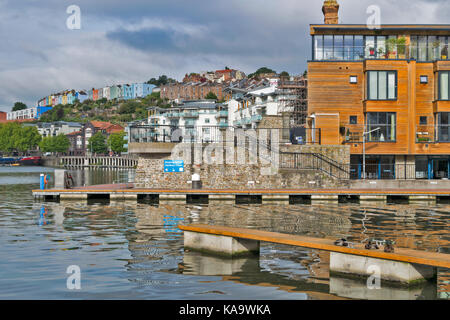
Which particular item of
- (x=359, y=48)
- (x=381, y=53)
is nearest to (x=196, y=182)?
(x=359, y=48)

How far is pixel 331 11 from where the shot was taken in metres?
50.4

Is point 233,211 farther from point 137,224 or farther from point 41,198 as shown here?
point 41,198

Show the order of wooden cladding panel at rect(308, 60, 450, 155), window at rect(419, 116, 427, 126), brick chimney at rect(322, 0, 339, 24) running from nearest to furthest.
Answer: wooden cladding panel at rect(308, 60, 450, 155), window at rect(419, 116, 427, 126), brick chimney at rect(322, 0, 339, 24)

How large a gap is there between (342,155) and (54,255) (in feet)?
96.9

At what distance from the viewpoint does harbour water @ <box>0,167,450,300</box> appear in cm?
A: 1298

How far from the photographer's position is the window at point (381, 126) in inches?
1775

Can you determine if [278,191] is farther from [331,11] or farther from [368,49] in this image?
[331,11]

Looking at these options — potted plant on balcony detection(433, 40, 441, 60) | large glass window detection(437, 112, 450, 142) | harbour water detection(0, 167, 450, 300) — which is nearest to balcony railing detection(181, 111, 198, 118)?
potted plant on balcony detection(433, 40, 441, 60)

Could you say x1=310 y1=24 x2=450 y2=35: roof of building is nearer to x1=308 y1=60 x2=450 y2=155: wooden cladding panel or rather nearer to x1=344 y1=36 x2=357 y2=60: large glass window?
x1=344 y1=36 x2=357 y2=60: large glass window

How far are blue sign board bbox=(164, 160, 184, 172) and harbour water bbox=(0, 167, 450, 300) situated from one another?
8617 mm

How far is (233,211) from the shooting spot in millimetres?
31297

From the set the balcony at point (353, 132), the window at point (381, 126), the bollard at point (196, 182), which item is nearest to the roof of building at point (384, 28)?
the window at point (381, 126)

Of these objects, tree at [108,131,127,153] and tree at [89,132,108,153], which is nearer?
tree at [108,131,127,153]
